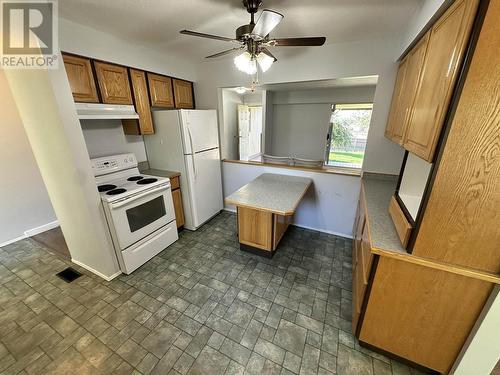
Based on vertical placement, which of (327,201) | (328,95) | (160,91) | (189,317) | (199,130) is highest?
(328,95)

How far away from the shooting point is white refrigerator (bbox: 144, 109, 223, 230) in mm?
2646

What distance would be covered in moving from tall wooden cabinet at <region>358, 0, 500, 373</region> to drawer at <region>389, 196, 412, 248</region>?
0.18 feet

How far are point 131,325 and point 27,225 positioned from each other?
2.58 meters

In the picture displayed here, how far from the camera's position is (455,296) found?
3.68 ft

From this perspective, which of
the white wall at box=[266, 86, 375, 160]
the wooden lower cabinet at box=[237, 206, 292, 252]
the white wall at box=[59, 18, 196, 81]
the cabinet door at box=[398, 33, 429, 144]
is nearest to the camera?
the cabinet door at box=[398, 33, 429, 144]

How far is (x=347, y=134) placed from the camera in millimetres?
4754

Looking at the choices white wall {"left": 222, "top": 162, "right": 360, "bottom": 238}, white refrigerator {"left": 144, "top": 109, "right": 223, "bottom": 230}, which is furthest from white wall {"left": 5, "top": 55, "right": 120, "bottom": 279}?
white wall {"left": 222, "top": 162, "right": 360, "bottom": 238}

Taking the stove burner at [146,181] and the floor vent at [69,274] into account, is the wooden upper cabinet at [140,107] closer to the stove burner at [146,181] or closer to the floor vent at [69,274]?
the stove burner at [146,181]

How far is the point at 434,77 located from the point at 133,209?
8.65ft

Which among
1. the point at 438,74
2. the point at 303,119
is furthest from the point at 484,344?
the point at 303,119

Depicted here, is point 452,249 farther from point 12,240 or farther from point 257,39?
point 12,240

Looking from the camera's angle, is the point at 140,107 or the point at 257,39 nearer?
the point at 257,39

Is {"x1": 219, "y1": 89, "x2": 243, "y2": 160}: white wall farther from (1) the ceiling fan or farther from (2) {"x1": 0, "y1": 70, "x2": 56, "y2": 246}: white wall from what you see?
(2) {"x1": 0, "y1": 70, "x2": 56, "y2": 246}: white wall

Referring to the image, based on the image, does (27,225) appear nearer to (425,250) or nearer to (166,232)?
(166,232)
